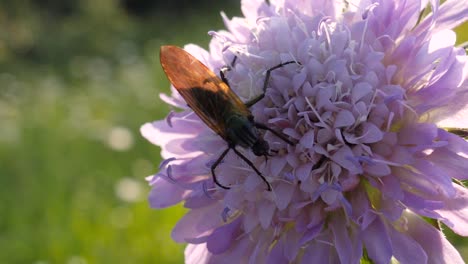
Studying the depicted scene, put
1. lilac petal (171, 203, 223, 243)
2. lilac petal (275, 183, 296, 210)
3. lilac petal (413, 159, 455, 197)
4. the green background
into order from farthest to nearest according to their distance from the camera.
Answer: the green background
lilac petal (171, 203, 223, 243)
lilac petal (275, 183, 296, 210)
lilac petal (413, 159, 455, 197)

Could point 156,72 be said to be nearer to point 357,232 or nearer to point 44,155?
point 44,155

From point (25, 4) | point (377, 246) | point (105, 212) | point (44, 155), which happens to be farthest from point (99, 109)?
point (25, 4)

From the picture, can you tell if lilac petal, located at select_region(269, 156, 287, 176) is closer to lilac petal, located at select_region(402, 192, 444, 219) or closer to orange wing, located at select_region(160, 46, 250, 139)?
orange wing, located at select_region(160, 46, 250, 139)

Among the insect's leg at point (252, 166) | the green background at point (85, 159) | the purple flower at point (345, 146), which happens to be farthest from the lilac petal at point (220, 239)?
the green background at point (85, 159)

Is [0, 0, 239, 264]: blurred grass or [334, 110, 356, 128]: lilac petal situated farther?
[0, 0, 239, 264]: blurred grass

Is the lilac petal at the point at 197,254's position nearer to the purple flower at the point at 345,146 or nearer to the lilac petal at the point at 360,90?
the purple flower at the point at 345,146

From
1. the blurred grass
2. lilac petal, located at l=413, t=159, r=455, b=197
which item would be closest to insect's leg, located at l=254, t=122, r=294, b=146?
lilac petal, located at l=413, t=159, r=455, b=197
